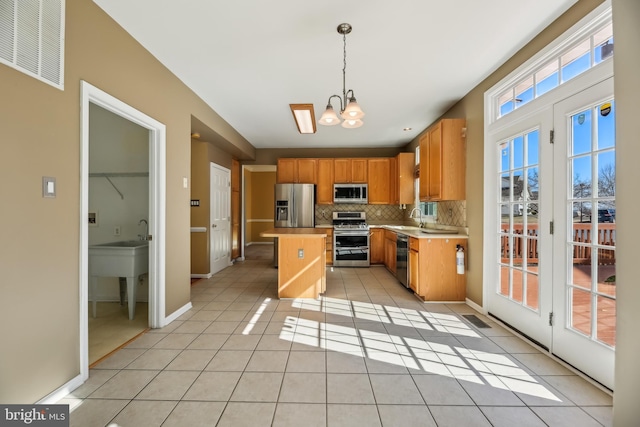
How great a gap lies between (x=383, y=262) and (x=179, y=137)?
451cm

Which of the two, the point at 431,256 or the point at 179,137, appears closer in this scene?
the point at 179,137

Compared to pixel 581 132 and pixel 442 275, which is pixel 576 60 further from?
pixel 442 275

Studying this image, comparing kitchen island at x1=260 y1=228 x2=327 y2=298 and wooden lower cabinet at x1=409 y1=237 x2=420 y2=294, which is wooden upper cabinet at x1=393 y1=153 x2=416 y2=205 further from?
kitchen island at x1=260 y1=228 x2=327 y2=298

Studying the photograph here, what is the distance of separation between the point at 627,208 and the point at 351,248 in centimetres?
467

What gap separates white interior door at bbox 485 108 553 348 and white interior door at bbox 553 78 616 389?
116mm

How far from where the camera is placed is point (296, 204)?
5.98 m

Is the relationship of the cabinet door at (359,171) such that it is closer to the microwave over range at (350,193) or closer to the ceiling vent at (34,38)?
the microwave over range at (350,193)

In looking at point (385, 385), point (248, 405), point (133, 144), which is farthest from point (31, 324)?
point (133, 144)

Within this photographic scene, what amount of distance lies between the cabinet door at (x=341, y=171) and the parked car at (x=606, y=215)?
181 inches

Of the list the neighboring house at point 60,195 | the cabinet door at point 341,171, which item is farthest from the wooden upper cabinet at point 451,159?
the cabinet door at point 341,171

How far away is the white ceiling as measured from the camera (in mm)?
2023

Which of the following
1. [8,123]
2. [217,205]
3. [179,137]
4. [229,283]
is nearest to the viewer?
[8,123]

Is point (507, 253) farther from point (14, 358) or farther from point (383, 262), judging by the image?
point (14, 358)

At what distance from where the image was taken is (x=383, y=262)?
5.93 meters
